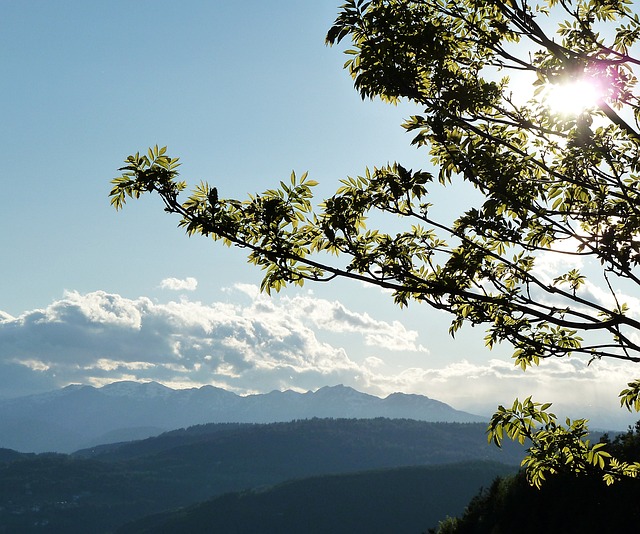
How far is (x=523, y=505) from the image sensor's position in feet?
116

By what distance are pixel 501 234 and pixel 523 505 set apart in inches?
1270

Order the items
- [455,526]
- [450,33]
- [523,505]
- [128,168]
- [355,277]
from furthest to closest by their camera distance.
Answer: [455,526]
[523,505]
[450,33]
[128,168]
[355,277]

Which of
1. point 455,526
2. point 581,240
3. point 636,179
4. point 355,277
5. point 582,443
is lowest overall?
point 455,526

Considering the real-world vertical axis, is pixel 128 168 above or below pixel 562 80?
below

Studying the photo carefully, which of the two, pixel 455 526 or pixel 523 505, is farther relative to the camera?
pixel 455 526

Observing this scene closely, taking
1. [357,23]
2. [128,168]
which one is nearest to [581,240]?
[357,23]

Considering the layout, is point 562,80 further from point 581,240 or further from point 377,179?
point 377,179

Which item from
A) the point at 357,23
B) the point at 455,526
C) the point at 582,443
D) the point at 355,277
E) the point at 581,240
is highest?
the point at 357,23

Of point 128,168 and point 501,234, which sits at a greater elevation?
point 128,168

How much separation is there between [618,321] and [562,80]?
3.76 metres

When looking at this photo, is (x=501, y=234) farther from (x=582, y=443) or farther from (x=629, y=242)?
(x=582, y=443)

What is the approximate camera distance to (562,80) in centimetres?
864

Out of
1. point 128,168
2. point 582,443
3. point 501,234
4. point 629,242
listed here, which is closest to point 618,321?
point 629,242

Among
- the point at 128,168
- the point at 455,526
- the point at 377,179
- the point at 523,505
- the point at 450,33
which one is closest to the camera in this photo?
the point at 128,168
